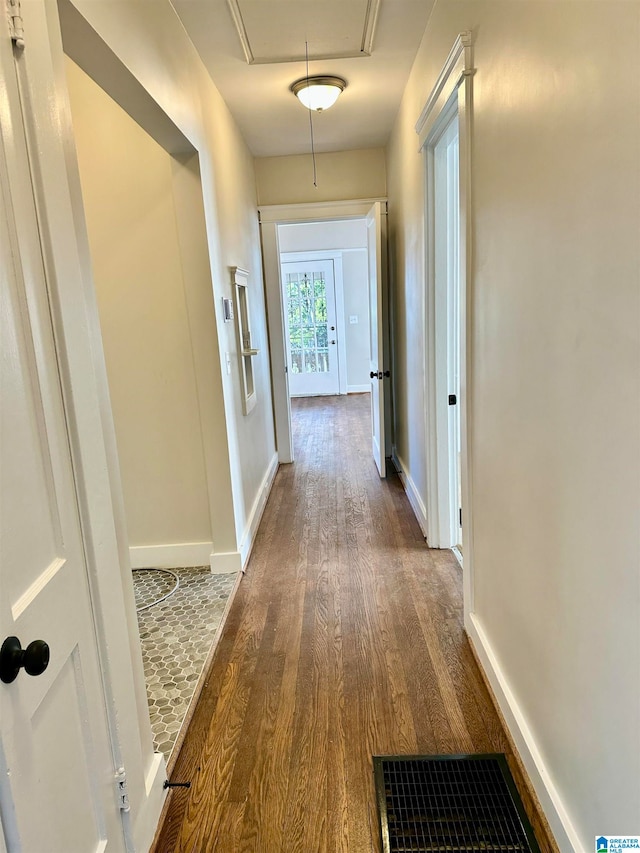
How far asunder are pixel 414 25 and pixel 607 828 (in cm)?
308

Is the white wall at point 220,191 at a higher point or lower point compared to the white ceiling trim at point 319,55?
lower

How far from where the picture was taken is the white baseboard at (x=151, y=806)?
1340 millimetres

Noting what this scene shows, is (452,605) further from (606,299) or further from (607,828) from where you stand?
(606,299)

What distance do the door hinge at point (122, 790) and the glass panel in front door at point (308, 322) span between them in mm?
7446

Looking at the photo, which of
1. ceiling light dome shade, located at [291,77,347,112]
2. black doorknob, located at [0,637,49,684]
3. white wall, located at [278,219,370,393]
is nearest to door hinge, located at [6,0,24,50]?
black doorknob, located at [0,637,49,684]

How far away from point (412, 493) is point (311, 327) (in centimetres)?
526

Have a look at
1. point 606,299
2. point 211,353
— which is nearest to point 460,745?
point 606,299

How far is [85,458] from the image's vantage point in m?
1.13

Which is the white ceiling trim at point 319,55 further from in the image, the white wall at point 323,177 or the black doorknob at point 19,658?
the black doorknob at point 19,658

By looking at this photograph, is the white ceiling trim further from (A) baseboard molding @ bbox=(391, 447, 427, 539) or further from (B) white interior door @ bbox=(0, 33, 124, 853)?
(A) baseboard molding @ bbox=(391, 447, 427, 539)

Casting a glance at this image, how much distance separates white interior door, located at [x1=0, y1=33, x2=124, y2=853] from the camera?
86cm

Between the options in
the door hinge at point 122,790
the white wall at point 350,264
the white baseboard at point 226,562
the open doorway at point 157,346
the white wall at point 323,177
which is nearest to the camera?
the door hinge at point 122,790

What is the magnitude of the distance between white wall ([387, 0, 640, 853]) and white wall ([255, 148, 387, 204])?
2595mm

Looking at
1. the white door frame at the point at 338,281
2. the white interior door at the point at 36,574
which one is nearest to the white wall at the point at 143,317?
the white interior door at the point at 36,574
